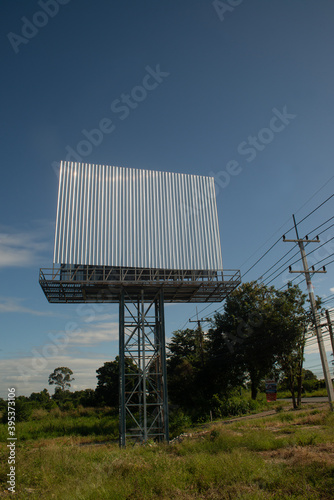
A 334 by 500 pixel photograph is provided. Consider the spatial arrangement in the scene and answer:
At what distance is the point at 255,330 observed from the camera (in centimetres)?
3019

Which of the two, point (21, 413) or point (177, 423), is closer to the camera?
point (177, 423)

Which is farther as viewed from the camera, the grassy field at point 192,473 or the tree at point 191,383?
the tree at point 191,383

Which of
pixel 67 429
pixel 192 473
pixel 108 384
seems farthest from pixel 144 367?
pixel 108 384

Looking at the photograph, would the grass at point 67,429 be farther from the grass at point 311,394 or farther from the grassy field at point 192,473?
the grass at point 311,394

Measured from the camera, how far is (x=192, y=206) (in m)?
20.5

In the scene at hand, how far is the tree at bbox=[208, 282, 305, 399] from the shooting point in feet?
92.8

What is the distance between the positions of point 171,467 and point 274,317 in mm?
20860

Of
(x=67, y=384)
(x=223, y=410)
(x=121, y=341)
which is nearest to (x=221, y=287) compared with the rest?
(x=121, y=341)

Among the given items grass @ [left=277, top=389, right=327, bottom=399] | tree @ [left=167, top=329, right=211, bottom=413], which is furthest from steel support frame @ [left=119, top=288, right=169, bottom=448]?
grass @ [left=277, top=389, right=327, bottom=399]

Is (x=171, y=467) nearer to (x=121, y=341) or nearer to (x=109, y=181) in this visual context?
(x=121, y=341)

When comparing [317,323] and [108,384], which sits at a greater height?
[317,323]

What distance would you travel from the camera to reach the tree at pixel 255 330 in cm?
2830

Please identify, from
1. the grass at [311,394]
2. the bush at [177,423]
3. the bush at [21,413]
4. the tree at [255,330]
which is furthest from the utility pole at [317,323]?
the bush at [21,413]

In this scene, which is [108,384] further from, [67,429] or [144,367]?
[144,367]
